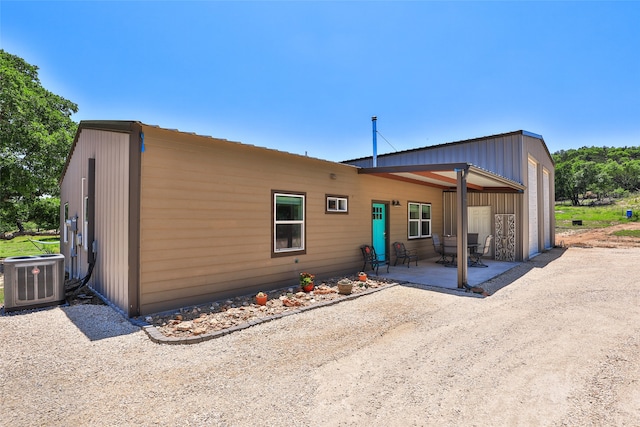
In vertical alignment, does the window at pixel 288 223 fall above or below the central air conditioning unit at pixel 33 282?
above

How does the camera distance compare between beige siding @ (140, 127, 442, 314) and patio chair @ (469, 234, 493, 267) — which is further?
patio chair @ (469, 234, 493, 267)

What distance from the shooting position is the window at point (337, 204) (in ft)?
24.8

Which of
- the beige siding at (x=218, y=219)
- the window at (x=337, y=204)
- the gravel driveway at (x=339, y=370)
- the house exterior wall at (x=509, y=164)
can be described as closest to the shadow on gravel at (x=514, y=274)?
the house exterior wall at (x=509, y=164)

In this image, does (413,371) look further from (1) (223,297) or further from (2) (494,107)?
(2) (494,107)

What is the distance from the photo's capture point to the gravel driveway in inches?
91.8

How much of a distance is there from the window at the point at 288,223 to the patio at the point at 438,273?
2.56 meters

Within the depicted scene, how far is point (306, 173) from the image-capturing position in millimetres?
6953

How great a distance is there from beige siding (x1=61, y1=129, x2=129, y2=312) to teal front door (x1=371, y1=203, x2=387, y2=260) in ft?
20.2

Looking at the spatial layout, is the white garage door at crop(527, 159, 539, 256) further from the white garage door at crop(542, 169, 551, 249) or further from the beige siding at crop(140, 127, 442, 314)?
the beige siding at crop(140, 127, 442, 314)

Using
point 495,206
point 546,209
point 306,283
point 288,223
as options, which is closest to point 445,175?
point 495,206

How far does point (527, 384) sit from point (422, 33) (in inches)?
367

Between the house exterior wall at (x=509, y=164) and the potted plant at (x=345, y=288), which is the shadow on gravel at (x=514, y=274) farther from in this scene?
the potted plant at (x=345, y=288)

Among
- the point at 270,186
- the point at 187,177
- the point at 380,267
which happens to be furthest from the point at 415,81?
the point at 187,177

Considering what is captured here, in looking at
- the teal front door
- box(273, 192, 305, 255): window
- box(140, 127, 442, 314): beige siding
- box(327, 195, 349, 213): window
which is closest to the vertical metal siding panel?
box(140, 127, 442, 314): beige siding
